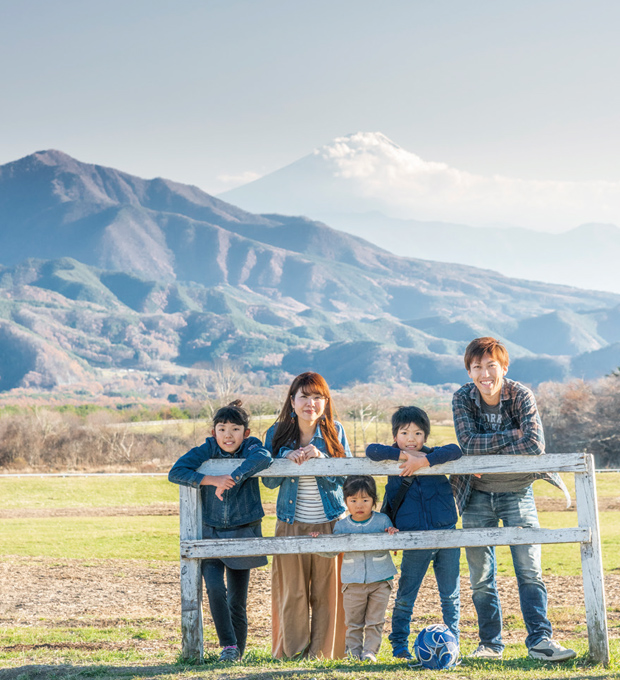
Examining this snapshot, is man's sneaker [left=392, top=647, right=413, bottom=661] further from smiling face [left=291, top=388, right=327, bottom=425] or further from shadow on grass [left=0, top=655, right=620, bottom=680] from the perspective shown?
smiling face [left=291, top=388, right=327, bottom=425]

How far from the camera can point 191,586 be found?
610cm

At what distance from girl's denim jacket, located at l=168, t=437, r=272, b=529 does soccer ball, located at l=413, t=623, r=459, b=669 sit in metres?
1.81

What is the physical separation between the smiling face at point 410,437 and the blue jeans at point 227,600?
1.86 meters

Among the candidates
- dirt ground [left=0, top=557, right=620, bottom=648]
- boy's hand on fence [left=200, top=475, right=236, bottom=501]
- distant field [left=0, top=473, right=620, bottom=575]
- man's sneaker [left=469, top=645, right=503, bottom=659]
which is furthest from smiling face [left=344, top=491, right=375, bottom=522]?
distant field [left=0, top=473, right=620, bottom=575]

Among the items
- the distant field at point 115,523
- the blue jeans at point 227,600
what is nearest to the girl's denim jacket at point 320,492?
the blue jeans at point 227,600

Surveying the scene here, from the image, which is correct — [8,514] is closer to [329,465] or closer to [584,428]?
[329,465]

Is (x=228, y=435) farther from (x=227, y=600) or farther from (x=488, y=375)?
(x=488, y=375)

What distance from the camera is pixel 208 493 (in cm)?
656

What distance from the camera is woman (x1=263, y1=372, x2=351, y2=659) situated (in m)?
6.67

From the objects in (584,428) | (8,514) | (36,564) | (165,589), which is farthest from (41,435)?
(165,589)

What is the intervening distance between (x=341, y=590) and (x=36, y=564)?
1440cm

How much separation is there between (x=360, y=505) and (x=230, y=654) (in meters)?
1.78

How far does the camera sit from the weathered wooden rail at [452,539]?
19.7 ft

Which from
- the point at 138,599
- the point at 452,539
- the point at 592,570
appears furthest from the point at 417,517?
the point at 138,599
